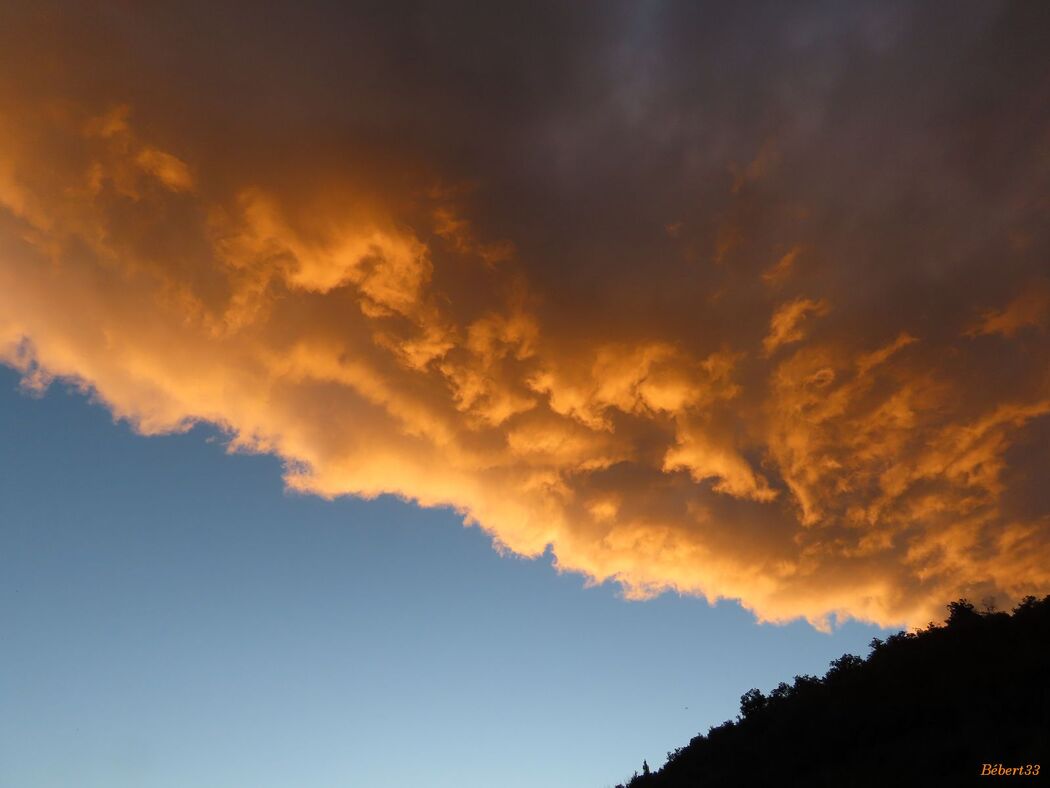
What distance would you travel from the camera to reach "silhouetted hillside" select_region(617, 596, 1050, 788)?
76.0ft

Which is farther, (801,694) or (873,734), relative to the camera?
(801,694)

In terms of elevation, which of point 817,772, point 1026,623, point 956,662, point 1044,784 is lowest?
point 1044,784

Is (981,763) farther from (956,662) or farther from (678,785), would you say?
(678,785)

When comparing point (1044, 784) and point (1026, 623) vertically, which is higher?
point (1026, 623)

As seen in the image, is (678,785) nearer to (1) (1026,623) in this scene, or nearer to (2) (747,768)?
(2) (747,768)

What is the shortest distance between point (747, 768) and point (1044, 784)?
18.1 meters

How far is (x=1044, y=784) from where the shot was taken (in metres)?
18.3

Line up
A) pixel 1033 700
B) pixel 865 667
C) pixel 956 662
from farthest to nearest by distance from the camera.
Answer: pixel 865 667
pixel 956 662
pixel 1033 700

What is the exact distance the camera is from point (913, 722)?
1187 inches

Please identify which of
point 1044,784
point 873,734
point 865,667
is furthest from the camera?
point 865,667

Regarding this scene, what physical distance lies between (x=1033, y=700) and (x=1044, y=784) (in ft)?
35.2

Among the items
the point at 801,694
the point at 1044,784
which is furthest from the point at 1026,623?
the point at 1044,784

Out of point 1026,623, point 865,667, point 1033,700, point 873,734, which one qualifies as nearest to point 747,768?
point 873,734

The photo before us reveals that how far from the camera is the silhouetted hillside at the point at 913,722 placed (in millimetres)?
23156
